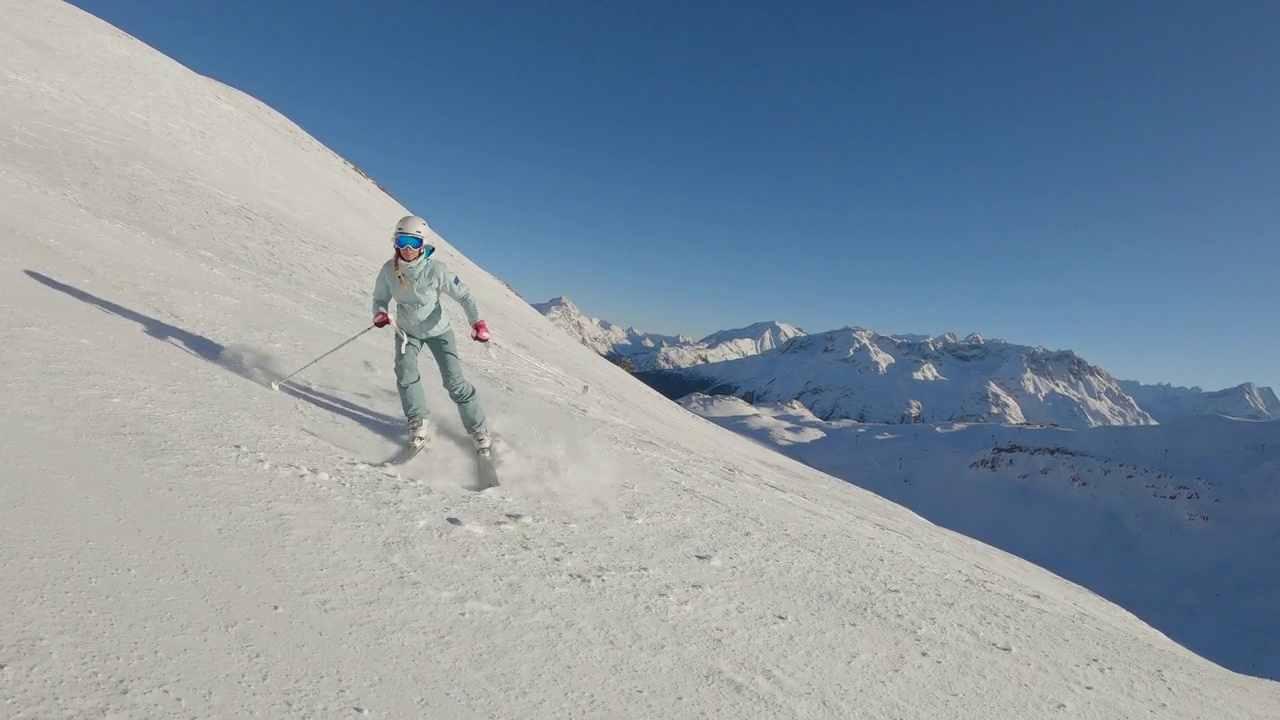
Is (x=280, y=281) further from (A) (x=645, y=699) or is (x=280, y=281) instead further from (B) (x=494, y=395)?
(A) (x=645, y=699)

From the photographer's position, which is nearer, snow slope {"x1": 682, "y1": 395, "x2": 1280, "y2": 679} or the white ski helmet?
the white ski helmet

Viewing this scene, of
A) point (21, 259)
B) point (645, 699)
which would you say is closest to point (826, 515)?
point (645, 699)

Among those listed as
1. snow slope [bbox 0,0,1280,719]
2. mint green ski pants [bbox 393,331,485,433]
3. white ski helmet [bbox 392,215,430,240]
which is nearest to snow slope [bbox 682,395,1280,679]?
snow slope [bbox 0,0,1280,719]

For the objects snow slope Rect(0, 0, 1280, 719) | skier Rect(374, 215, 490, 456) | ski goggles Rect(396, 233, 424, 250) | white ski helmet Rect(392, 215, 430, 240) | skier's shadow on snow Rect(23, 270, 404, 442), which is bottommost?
snow slope Rect(0, 0, 1280, 719)

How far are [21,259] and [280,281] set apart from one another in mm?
4872

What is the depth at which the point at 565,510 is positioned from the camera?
17.3 ft

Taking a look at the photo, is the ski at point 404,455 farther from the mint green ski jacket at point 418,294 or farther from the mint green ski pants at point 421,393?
the mint green ski jacket at point 418,294

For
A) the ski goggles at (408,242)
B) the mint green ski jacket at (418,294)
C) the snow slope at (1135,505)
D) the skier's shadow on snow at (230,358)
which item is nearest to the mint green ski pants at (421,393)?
the mint green ski jacket at (418,294)

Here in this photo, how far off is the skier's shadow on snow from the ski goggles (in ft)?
5.97

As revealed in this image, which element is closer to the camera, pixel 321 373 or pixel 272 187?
pixel 321 373

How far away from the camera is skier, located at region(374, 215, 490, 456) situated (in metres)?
5.87

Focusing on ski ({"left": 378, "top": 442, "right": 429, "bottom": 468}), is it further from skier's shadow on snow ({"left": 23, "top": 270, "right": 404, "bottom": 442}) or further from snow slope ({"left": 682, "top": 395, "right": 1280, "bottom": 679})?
snow slope ({"left": 682, "top": 395, "right": 1280, "bottom": 679})

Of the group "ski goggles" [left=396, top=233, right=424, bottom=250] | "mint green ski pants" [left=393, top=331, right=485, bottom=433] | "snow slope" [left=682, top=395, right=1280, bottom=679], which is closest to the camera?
"mint green ski pants" [left=393, top=331, right=485, bottom=433]

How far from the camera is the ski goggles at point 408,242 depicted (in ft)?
19.8
